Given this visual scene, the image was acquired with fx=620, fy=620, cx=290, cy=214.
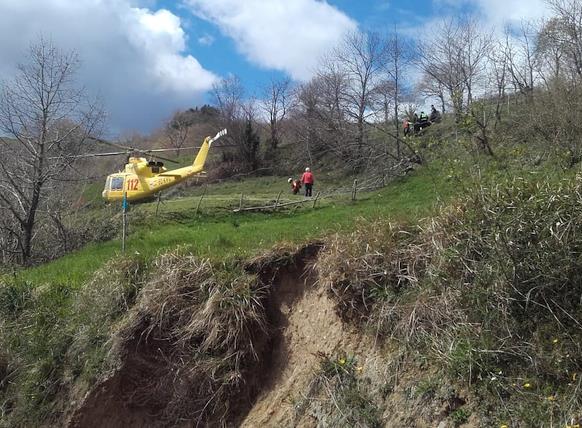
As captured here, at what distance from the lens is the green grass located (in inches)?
371

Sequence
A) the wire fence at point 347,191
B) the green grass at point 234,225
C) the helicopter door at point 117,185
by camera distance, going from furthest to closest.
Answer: the helicopter door at point 117,185
the wire fence at point 347,191
the green grass at point 234,225

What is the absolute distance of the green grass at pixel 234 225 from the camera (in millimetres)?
9422

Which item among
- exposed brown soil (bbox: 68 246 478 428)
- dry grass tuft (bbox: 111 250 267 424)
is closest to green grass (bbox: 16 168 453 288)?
dry grass tuft (bbox: 111 250 267 424)

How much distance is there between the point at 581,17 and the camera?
32.7 meters

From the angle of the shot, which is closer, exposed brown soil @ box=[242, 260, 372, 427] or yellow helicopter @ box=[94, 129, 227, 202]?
exposed brown soil @ box=[242, 260, 372, 427]

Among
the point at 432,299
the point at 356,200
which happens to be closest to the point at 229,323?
the point at 432,299

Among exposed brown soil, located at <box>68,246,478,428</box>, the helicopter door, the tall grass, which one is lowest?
exposed brown soil, located at <box>68,246,478,428</box>

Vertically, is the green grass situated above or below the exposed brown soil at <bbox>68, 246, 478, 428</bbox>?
above

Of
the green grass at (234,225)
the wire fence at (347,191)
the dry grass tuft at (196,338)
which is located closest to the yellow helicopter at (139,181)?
the green grass at (234,225)

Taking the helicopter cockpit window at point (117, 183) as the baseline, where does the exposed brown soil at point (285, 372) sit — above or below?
below

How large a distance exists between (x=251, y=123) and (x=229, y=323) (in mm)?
50040

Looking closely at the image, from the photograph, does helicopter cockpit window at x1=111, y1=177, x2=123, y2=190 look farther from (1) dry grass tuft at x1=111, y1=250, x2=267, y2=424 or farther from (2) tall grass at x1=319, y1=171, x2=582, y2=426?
(2) tall grass at x1=319, y1=171, x2=582, y2=426

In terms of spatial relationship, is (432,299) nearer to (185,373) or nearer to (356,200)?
(185,373)

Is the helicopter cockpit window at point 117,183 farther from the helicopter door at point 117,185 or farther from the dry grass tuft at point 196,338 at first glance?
the dry grass tuft at point 196,338
